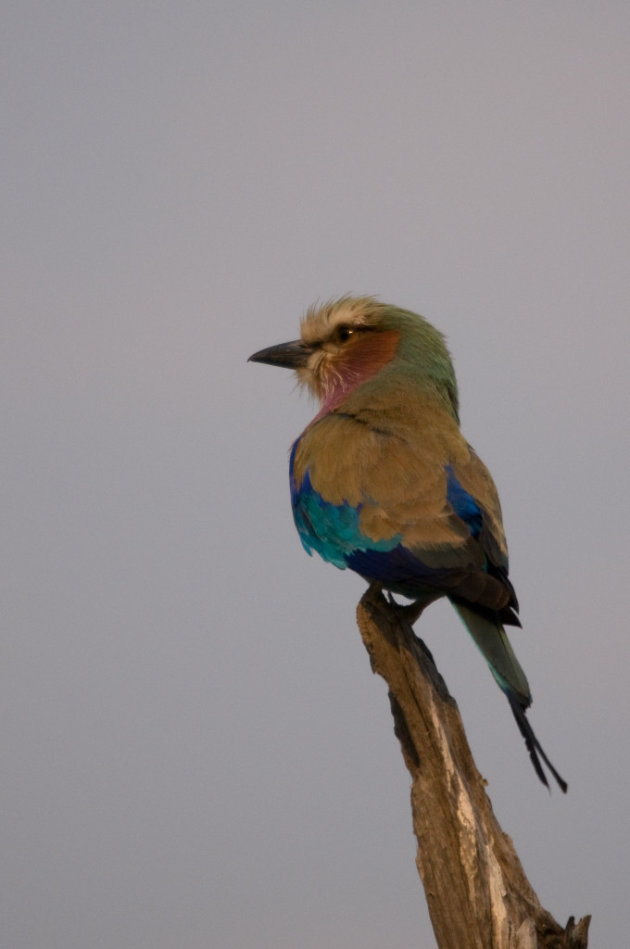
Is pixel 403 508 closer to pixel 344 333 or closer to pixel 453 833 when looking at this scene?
pixel 453 833

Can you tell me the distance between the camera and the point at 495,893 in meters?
4.05

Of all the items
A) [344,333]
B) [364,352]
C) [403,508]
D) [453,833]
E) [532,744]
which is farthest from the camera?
[344,333]

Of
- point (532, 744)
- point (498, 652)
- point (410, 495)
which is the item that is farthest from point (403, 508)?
point (532, 744)

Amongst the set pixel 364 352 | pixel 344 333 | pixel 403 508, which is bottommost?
pixel 403 508

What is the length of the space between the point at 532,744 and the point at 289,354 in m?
2.62

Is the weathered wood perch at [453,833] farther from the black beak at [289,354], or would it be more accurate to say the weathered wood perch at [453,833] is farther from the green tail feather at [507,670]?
the black beak at [289,354]

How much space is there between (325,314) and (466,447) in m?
1.26

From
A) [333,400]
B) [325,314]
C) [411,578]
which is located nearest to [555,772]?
[411,578]

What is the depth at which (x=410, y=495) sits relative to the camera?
445 cm

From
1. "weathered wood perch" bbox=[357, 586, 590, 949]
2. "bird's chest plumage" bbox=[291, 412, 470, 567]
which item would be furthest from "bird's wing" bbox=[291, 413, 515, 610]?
"weathered wood perch" bbox=[357, 586, 590, 949]

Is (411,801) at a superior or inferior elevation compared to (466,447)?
inferior

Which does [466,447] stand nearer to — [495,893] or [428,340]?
[428,340]

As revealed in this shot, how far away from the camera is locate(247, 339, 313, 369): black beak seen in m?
5.92

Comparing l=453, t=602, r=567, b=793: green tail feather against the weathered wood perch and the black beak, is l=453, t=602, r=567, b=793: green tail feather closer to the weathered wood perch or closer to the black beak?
the weathered wood perch
